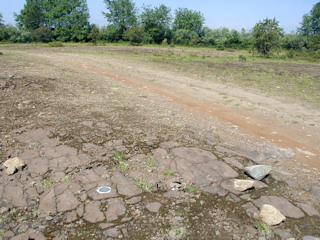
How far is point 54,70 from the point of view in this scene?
354 inches

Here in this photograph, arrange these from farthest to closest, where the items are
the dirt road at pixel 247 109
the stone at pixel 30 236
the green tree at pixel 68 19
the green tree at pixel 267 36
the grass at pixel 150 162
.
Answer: the green tree at pixel 68 19 → the green tree at pixel 267 36 → the dirt road at pixel 247 109 → the grass at pixel 150 162 → the stone at pixel 30 236

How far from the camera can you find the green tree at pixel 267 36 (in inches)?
880

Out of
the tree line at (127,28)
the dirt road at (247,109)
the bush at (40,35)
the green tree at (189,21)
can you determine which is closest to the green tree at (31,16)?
the tree line at (127,28)

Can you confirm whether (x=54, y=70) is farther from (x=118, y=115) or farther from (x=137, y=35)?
A: (x=137, y=35)

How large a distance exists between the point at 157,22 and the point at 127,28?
27.4 ft

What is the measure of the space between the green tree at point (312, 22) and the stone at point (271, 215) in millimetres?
63308

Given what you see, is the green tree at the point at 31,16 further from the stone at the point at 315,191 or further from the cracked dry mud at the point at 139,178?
the stone at the point at 315,191

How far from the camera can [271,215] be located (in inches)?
107

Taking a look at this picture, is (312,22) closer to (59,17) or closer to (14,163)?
(59,17)

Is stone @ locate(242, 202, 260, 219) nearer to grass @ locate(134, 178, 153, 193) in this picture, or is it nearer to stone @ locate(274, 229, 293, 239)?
stone @ locate(274, 229, 293, 239)

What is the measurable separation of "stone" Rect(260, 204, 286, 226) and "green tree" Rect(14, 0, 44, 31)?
1955 inches

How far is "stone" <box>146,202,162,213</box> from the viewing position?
2.79m

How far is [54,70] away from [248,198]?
790 cm

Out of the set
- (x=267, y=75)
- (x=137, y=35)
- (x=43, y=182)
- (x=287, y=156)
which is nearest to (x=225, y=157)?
(x=287, y=156)
